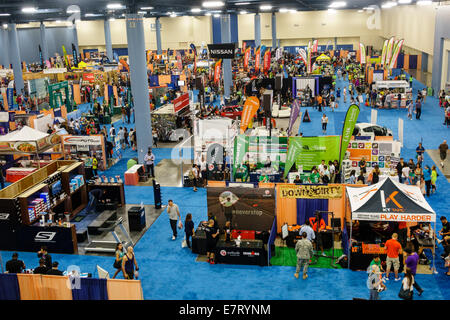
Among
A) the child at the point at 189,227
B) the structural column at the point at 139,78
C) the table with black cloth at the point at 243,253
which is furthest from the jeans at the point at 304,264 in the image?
the structural column at the point at 139,78

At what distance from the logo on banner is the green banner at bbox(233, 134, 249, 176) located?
733cm

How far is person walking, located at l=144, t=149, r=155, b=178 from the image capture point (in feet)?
62.7

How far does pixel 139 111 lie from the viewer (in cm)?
2100

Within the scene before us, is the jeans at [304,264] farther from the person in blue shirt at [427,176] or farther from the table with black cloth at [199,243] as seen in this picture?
the person in blue shirt at [427,176]

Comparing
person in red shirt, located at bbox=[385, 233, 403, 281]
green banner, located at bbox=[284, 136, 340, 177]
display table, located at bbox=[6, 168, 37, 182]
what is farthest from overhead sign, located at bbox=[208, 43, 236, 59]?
person in red shirt, located at bbox=[385, 233, 403, 281]

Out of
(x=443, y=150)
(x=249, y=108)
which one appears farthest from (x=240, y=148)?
(x=443, y=150)

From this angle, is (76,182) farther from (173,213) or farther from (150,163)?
(173,213)

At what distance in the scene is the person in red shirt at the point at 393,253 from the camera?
10742 mm

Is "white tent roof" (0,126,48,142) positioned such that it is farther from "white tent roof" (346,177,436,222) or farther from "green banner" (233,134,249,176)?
"white tent roof" (346,177,436,222)

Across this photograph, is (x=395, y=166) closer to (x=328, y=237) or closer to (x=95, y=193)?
(x=328, y=237)

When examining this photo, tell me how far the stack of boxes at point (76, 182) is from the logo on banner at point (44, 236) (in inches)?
103

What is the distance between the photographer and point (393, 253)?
425 inches

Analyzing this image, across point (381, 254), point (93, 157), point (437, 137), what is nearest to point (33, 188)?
point (93, 157)
